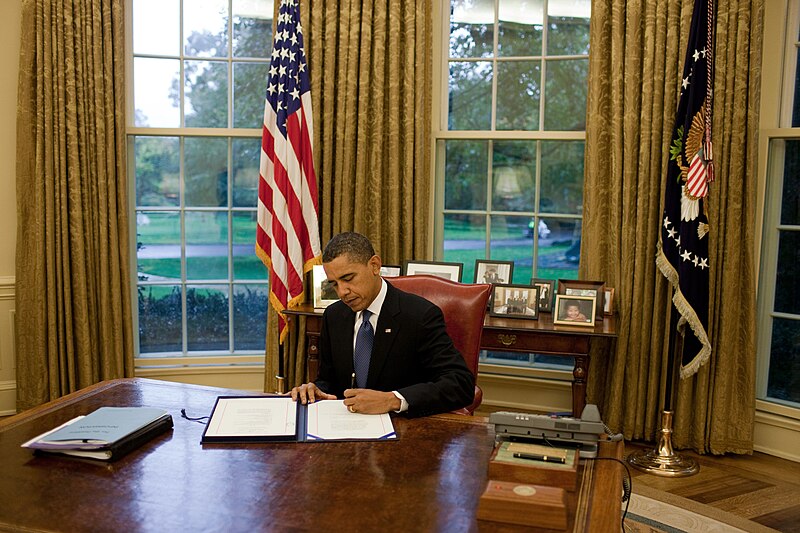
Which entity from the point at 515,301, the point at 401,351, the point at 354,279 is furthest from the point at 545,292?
the point at 354,279

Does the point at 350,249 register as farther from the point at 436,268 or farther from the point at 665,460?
the point at 665,460

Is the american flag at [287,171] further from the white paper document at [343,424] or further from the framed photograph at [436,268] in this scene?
the white paper document at [343,424]

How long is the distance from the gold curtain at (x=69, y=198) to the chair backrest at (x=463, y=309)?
7.81 feet

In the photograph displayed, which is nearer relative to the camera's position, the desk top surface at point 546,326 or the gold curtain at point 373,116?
the desk top surface at point 546,326

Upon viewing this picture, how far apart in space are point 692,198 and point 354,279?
199cm

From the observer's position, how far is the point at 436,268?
4070mm

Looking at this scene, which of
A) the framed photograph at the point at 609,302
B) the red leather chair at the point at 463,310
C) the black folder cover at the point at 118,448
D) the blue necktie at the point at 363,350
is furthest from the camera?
the framed photograph at the point at 609,302

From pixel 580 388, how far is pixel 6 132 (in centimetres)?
352

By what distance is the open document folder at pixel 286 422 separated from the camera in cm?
197

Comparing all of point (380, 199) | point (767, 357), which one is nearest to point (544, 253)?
point (380, 199)

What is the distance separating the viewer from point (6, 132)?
4.31 meters

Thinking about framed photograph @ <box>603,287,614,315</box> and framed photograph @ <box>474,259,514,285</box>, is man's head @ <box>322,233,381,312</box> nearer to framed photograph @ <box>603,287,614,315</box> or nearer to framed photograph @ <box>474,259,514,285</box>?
framed photograph @ <box>474,259,514,285</box>

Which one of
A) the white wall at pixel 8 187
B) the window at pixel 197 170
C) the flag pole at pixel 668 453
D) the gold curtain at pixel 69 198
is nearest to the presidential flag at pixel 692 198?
the flag pole at pixel 668 453

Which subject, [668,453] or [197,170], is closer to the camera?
[668,453]
